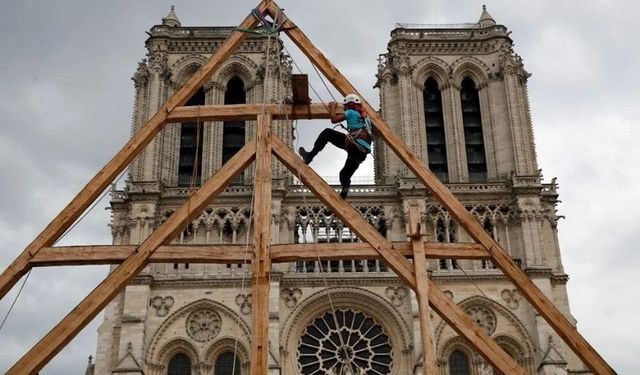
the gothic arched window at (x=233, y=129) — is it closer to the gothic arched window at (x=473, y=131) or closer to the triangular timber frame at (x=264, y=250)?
the gothic arched window at (x=473, y=131)

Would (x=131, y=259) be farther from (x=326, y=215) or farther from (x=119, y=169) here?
(x=326, y=215)

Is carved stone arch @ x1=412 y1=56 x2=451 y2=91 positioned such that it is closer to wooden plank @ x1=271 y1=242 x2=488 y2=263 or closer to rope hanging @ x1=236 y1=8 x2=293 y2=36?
rope hanging @ x1=236 y1=8 x2=293 y2=36

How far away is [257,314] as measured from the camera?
11227 mm

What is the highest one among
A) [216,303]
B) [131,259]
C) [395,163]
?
[395,163]

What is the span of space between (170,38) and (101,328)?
47.7 ft

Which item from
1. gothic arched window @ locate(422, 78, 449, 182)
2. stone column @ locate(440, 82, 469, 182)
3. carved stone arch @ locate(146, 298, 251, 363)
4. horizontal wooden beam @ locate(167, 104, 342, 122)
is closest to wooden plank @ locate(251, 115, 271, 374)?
horizontal wooden beam @ locate(167, 104, 342, 122)

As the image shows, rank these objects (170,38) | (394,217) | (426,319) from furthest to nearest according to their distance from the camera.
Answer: (170,38) < (394,217) < (426,319)

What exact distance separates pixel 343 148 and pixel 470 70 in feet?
90.3

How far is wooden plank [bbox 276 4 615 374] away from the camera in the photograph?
488 inches

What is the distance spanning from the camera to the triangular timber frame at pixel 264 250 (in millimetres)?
11773

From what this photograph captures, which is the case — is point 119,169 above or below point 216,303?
below

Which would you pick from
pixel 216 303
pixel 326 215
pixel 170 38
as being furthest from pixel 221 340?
pixel 170 38

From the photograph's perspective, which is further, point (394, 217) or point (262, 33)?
point (394, 217)

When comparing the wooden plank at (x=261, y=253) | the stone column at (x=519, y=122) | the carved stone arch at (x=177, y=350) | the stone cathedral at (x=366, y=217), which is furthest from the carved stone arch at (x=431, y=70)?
the wooden plank at (x=261, y=253)
